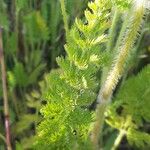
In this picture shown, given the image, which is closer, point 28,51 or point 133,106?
point 133,106

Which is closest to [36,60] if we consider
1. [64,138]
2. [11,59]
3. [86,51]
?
[11,59]

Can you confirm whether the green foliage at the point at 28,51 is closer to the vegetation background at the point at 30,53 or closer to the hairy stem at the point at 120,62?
the vegetation background at the point at 30,53

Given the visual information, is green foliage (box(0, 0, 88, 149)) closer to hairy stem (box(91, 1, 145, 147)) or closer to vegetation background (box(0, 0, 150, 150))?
vegetation background (box(0, 0, 150, 150))

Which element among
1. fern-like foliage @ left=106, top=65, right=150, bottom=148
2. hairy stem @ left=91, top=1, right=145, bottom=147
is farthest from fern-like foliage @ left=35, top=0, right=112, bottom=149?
fern-like foliage @ left=106, top=65, right=150, bottom=148

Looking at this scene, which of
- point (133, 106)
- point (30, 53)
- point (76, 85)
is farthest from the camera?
point (30, 53)

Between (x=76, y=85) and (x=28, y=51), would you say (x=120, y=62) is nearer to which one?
(x=76, y=85)

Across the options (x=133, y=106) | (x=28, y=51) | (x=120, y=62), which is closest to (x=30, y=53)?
(x=28, y=51)
